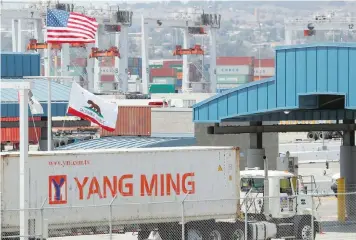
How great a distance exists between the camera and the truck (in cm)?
2383

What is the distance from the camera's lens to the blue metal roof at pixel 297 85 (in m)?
29.0

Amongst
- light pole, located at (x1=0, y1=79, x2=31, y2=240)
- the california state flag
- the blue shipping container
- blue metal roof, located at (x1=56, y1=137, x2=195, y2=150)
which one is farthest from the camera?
the blue shipping container

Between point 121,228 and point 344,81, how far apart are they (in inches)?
297

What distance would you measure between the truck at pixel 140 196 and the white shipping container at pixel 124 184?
0.07 feet

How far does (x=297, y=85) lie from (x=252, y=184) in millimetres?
2977

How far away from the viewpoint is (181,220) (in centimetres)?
2577

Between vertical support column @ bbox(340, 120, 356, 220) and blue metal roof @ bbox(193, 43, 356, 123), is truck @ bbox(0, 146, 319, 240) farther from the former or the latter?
vertical support column @ bbox(340, 120, 356, 220)

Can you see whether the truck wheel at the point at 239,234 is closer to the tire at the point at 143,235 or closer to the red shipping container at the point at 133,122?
the tire at the point at 143,235

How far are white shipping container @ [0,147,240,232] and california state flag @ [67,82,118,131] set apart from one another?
5.93 meters

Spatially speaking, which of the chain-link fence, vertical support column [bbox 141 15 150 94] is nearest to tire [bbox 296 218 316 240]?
the chain-link fence

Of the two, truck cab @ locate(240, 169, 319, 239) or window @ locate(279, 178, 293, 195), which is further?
window @ locate(279, 178, 293, 195)

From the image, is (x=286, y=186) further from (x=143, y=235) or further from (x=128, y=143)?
(x=128, y=143)

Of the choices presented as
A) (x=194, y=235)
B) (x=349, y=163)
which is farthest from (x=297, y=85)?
(x=349, y=163)

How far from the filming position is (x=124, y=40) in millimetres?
140250
